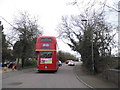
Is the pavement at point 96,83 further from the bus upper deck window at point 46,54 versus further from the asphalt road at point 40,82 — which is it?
the bus upper deck window at point 46,54

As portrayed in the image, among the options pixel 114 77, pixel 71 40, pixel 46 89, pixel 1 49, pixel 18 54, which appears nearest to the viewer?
pixel 46 89

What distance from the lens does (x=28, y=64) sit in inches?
1849

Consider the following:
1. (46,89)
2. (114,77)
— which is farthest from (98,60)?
(46,89)

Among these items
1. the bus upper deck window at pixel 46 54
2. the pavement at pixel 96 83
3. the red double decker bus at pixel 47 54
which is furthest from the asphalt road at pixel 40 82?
the bus upper deck window at pixel 46 54

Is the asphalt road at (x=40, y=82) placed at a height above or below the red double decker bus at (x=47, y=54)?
below

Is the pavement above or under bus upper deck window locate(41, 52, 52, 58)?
under

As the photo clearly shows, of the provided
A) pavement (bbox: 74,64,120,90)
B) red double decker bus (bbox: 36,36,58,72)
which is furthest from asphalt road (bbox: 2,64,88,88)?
red double decker bus (bbox: 36,36,58,72)

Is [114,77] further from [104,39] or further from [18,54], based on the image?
[18,54]

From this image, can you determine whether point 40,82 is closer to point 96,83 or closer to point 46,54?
point 96,83

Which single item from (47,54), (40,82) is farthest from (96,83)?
(47,54)

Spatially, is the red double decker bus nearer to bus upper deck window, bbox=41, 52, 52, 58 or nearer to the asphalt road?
bus upper deck window, bbox=41, 52, 52, 58

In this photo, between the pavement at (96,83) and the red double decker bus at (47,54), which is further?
the red double decker bus at (47,54)

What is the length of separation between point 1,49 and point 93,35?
3225 centimetres

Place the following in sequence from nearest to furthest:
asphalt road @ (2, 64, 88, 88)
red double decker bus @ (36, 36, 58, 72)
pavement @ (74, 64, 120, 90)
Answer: pavement @ (74, 64, 120, 90), asphalt road @ (2, 64, 88, 88), red double decker bus @ (36, 36, 58, 72)
